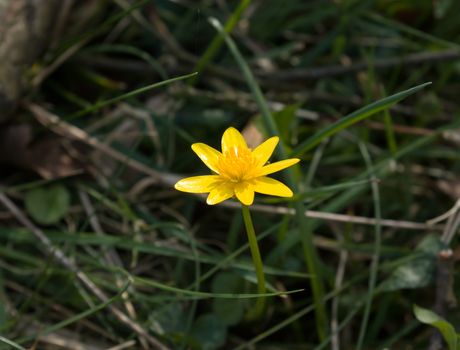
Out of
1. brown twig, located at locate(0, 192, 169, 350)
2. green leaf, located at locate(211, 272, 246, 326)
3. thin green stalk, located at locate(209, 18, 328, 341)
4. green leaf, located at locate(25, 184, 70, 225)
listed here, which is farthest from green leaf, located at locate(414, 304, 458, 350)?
green leaf, located at locate(25, 184, 70, 225)

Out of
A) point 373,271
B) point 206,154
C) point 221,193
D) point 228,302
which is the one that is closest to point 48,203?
point 228,302

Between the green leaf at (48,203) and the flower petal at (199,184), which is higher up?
the flower petal at (199,184)

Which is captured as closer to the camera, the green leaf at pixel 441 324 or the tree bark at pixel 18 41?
the green leaf at pixel 441 324

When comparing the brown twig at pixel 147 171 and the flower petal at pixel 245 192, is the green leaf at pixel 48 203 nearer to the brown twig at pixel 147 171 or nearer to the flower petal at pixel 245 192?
the brown twig at pixel 147 171

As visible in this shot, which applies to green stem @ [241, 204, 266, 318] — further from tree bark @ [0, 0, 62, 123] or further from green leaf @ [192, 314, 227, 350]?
tree bark @ [0, 0, 62, 123]

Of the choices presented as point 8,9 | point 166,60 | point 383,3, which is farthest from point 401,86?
point 8,9

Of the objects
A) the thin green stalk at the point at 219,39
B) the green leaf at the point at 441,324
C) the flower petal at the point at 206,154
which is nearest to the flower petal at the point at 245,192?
the flower petal at the point at 206,154

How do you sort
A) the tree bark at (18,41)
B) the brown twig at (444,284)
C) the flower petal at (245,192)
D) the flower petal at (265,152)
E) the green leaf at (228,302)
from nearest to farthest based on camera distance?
the flower petal at (245,192) < the flower petal at (265,152) < the brown twig at (444,284) < the green leaf at (228,302) < the tree bark at (18,41)
